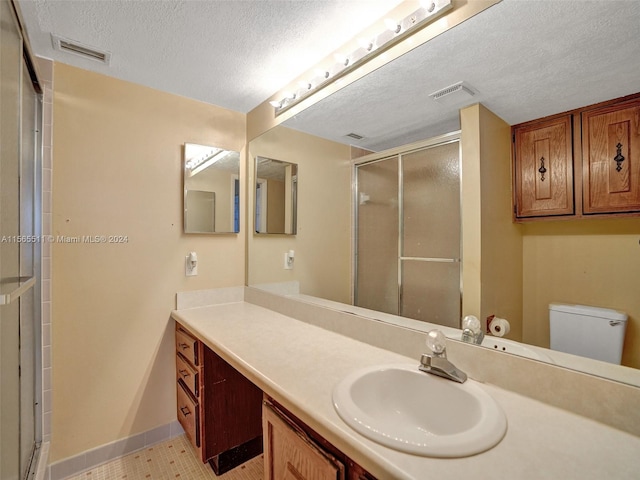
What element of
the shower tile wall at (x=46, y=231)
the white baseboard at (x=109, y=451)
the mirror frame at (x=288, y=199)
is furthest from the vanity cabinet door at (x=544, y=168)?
the white baseboard at (x=109, y=451)

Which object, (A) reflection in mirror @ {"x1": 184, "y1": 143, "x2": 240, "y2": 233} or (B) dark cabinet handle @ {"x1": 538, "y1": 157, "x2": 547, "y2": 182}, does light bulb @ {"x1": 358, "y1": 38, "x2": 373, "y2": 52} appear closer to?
(B) dark cabinet handle @ {"x1": 538, "y1": 157, "x2": 547, "y2": 182}

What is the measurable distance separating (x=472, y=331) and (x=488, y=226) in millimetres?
364

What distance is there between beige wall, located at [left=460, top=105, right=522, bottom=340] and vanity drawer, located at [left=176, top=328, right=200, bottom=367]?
134 centimetres

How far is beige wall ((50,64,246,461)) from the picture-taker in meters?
1.59

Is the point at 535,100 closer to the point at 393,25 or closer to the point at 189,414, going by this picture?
the point at 393,25

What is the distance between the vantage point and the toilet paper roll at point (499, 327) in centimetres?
97

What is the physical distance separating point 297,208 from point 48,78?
4.80 ft

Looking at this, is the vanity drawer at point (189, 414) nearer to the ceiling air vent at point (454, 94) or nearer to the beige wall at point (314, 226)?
the beige wall at point (314, 226)

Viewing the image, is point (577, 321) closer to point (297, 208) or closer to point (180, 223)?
point (297, 208)

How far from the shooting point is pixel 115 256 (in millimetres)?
1728

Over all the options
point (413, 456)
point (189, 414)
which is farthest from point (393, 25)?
point (189, 414)

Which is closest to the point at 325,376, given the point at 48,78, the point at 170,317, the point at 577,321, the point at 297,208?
the point at 577,321

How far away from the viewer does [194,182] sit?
6.48 ft

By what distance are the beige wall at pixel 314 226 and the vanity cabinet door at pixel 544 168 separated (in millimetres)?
803
